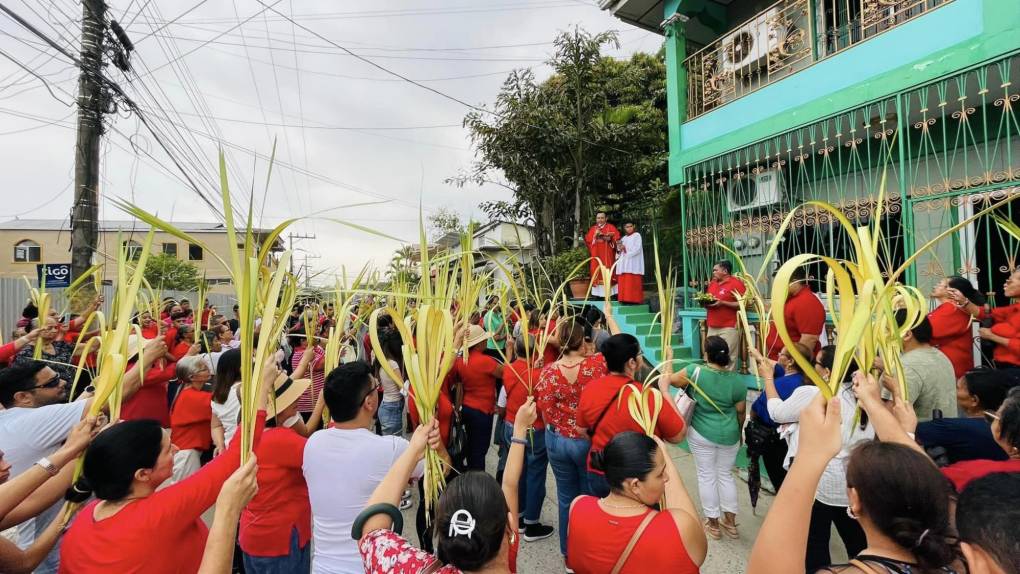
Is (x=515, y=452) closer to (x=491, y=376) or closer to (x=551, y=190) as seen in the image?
(x=491, y=376)

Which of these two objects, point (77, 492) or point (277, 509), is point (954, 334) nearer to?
point (277, 509)

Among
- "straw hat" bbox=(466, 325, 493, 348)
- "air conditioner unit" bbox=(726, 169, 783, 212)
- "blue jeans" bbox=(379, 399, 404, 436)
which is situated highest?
"air conditioner unit" bbox=(726, 169, 783, 212)

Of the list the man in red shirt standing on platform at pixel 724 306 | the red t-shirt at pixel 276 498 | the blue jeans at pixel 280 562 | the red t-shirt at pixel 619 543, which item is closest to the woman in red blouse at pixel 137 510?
the red t-shirt at pixel 276 498

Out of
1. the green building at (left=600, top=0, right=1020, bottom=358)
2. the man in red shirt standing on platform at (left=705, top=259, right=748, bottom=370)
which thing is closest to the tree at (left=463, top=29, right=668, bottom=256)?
the green building at (left=600, top=0, right=1020, bottom=358)

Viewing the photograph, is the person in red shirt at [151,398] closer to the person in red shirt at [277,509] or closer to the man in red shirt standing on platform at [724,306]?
the person in red shirt at [277,509]

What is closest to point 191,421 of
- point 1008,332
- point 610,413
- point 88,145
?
point 610,413

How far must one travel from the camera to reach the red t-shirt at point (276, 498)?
2.13m

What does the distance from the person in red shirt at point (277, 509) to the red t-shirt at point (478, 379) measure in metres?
1.71

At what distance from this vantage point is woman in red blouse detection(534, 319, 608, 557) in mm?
3064

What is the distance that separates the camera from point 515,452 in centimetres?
188

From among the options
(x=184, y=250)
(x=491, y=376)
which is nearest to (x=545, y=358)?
(x=491, y=376)

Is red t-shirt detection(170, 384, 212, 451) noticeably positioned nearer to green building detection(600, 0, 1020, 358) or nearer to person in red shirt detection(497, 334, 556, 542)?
person in red shirt detection(497, 334, 556, 542)

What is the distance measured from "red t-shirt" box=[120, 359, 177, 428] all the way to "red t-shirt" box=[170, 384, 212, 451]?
59 cm

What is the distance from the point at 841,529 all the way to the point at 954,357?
2.00 m
